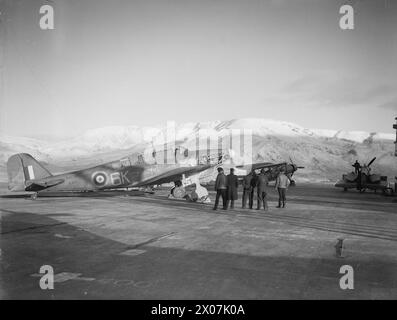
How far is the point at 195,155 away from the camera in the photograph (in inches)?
790

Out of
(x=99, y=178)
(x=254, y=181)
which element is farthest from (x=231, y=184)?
(x=99, y=178)

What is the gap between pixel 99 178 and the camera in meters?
18.6

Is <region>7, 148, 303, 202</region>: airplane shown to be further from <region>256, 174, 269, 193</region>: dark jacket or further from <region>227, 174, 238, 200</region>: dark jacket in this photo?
<region>256, 174, 269, 193</region>: dark jacket

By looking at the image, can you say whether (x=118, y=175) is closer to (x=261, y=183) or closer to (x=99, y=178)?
(x=99, y=178)

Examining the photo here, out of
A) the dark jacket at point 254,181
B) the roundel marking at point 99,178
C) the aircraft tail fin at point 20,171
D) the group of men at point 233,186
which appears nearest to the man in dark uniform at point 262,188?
the group of men at point 233,186

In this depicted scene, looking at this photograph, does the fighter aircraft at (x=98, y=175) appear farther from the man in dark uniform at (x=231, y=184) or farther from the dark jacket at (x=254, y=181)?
the man in dark uniform at (x=231, y=184)

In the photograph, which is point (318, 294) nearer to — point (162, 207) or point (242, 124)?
point (162, 207)

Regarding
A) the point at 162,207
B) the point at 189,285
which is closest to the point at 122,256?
the point at 189,285

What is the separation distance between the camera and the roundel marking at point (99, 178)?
60.7 feet

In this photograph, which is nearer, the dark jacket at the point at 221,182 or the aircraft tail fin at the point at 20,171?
the dark jacket at the point at 221,182

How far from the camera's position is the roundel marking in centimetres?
1850

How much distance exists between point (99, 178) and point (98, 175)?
0.54 ft

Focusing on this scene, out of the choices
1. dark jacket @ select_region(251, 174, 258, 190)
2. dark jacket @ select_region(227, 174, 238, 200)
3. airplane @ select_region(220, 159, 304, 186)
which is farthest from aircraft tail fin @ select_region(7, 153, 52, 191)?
airplane @ select_region(220, 159, 304, 186)

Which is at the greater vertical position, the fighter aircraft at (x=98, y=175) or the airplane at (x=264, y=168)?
the fighter aircraft at (x=98, y=175)
